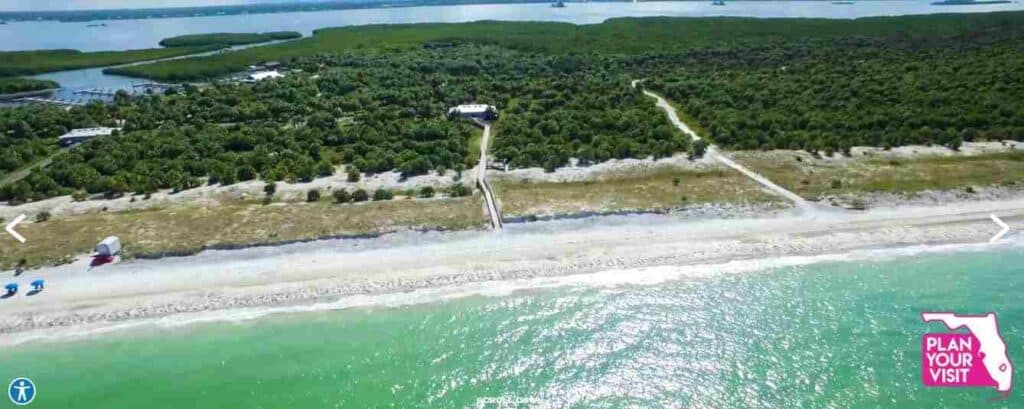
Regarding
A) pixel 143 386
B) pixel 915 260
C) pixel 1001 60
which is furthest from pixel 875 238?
pixel 1001 60

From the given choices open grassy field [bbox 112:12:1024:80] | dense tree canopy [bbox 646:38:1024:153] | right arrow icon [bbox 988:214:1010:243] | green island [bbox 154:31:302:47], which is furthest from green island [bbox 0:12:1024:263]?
green island [bbox 154:31:302:47]

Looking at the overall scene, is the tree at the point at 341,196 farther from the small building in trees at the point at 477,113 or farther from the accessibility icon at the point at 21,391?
the small building in trees at the point at 477,113

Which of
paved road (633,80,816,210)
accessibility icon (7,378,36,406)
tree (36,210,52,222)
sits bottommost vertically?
accessibility icon (7,378,36,406)

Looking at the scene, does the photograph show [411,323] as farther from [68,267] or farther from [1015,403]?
[1015,403]

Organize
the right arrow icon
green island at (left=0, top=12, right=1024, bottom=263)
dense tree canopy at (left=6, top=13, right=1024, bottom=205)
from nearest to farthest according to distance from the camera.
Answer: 1. the right arrow icon
2. green island at (left=0, top=12, right=1024, bottom=263)
3. dense tree canopy at (left=6, top=13, right=1024, bottom=205)

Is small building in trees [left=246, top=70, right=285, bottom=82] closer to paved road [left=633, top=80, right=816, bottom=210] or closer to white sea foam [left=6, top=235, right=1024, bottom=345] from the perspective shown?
paved road [left=633, top=80, right=816, bottom=210]
